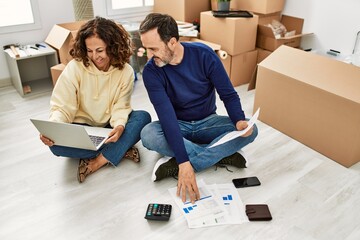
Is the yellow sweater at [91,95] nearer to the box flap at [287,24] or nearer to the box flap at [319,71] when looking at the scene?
the box flap at [319,71]

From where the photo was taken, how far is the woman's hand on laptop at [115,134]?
1.73m

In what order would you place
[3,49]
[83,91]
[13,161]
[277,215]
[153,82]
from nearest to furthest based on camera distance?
[277,215] → [153,82] → [83,91] → [13,161] → [3,49]

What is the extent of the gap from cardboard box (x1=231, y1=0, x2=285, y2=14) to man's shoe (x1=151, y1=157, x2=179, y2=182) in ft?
5.72

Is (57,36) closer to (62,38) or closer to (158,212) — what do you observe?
(62,38)

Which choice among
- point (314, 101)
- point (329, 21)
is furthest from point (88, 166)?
point (329, 21)

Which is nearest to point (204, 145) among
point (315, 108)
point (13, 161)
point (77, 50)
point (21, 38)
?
point (315, 108)

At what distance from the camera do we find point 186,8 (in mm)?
3080

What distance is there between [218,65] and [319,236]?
91cm

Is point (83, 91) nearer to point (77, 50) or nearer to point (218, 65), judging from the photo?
point (77, 50)

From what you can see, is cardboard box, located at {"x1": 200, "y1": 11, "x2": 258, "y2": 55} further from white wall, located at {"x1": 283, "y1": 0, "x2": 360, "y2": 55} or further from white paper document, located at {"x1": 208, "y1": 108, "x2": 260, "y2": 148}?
white paper document, located at {"x1": 208, "y1": 108, "x2": 260, "y2": 148}

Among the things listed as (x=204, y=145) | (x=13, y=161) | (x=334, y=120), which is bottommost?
(x=13, y=161)

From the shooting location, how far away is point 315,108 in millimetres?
1944

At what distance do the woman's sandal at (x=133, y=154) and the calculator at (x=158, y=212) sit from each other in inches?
15.7

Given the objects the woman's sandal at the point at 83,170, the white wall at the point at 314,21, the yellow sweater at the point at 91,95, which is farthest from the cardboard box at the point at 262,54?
the woman's sandal at the point at 83,170
